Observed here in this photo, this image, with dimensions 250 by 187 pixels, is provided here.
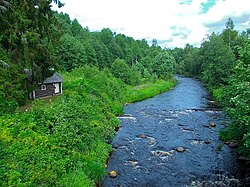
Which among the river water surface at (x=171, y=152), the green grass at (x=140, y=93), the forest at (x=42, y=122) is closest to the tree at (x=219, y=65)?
the green grass at (x=140, y=93)

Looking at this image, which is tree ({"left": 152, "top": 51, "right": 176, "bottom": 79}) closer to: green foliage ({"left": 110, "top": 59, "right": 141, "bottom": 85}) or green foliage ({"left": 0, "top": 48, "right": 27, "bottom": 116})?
green foliage ({"left": 110, "top": 59, "right": 141, "bottom": 85})

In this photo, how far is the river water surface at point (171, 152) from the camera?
16.8 metres

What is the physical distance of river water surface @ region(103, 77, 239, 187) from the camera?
55.3 ft

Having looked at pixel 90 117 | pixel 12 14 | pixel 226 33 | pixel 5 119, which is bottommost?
pixel 90 117

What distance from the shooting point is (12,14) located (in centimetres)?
1459

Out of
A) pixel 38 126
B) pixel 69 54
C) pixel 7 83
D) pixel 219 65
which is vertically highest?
pixel 69 54

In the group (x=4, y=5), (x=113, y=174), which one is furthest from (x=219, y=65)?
(x=4, y=5)

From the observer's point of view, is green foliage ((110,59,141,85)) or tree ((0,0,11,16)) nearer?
tree ((0,0,11,16))

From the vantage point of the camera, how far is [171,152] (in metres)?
21.3

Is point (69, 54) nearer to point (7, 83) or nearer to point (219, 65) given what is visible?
point (219, 65)

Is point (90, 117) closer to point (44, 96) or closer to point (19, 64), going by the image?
point (19, 64)

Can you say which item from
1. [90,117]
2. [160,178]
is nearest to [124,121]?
[90,117]

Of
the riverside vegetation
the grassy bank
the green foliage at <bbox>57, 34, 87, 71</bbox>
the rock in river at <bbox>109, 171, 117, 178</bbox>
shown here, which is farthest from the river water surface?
the green foliage at <bbox>57, 34, 87, 71</bbox>

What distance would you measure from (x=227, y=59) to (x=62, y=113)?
43.6 meters
